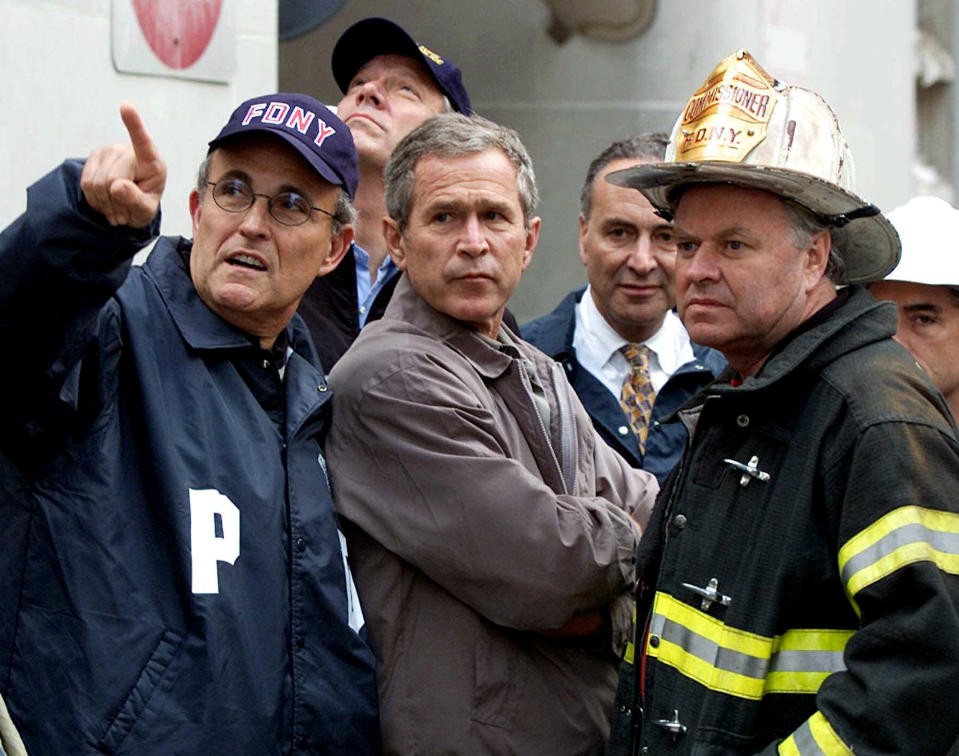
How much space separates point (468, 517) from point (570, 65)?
5.15m

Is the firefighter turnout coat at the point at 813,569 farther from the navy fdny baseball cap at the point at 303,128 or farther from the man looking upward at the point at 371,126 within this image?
the man looking upward at the point at 371,126

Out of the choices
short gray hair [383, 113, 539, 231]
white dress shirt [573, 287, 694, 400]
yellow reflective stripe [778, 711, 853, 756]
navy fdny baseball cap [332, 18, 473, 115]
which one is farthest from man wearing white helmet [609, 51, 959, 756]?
navy fdny baseball cap [332, 18, 473, 115]

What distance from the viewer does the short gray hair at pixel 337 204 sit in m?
3.06

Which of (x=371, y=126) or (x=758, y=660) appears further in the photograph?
(x=371, y=126)

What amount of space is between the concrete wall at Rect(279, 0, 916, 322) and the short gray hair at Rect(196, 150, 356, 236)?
13.9ft

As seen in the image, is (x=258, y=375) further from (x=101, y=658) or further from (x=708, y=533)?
(x=708, y=533)

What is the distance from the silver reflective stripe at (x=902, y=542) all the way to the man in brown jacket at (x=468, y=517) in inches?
26.8

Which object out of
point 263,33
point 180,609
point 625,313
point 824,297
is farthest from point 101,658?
point 263,33

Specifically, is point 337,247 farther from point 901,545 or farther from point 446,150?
point 901,545

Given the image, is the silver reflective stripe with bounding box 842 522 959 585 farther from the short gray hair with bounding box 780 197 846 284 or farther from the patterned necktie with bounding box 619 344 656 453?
the patterned necktie with bounding box 619 344 656 453

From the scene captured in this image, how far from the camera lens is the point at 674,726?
8.53ft

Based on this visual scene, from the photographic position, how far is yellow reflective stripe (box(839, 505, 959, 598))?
231 centimetres

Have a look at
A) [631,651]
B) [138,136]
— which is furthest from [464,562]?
[138,136]

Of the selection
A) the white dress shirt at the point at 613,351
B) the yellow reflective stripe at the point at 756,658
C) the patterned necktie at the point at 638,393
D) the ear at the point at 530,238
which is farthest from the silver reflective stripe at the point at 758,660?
the white dress shirt at the point at 613,351
